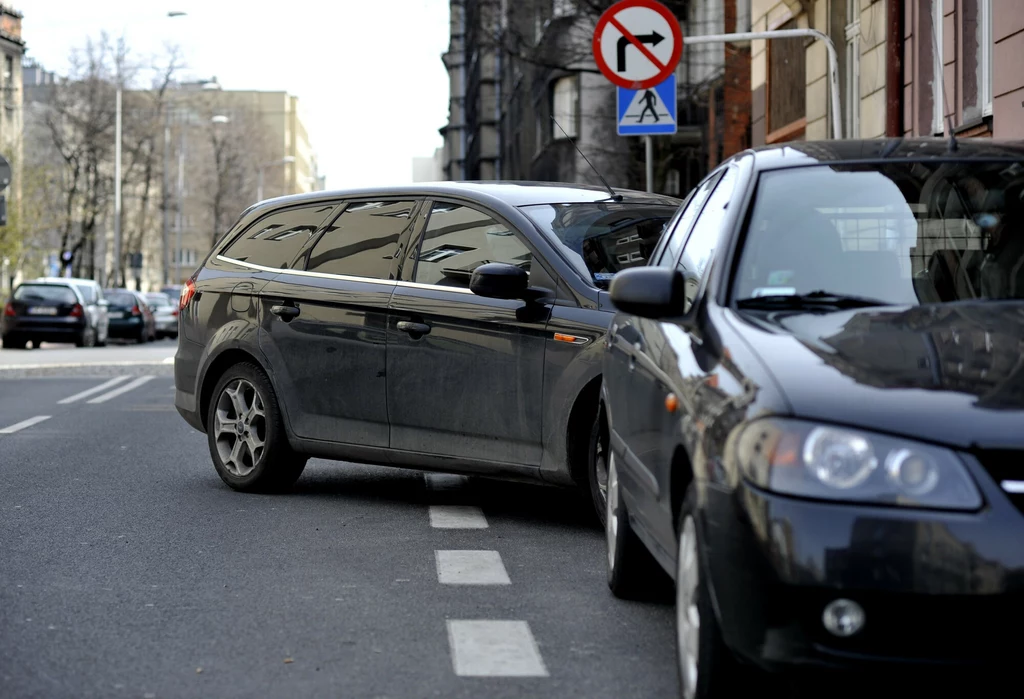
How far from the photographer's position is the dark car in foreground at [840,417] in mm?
3463

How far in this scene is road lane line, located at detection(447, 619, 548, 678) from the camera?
488 cm

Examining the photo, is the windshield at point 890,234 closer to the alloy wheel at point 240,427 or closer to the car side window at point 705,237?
the car side window at point 705,237

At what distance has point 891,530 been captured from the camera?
3447 millimetres

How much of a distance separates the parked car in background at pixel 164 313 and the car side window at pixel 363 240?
43739 millimetres

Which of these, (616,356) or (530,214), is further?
(530,214)

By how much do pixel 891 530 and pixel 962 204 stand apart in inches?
76.5

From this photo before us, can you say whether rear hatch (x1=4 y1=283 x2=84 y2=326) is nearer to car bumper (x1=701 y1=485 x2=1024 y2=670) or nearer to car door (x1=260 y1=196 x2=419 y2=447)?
car door (x1=260 y1=196 x2=419 y2=447)

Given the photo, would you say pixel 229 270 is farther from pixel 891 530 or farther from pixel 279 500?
pixel 891 530

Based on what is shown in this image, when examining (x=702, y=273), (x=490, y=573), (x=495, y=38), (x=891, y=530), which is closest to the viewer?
(x=891, y=530)

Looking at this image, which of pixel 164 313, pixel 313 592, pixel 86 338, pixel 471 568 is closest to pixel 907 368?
pixel 313 592

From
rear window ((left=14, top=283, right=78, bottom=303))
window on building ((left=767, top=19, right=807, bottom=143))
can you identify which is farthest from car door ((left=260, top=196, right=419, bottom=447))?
rear window ((left=14, top=283, right=78, bottom=303))


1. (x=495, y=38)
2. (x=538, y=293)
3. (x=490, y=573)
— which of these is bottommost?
(x=490, y=573)

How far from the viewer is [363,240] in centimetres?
867

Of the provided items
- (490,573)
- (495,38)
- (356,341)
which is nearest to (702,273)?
(490,573)
